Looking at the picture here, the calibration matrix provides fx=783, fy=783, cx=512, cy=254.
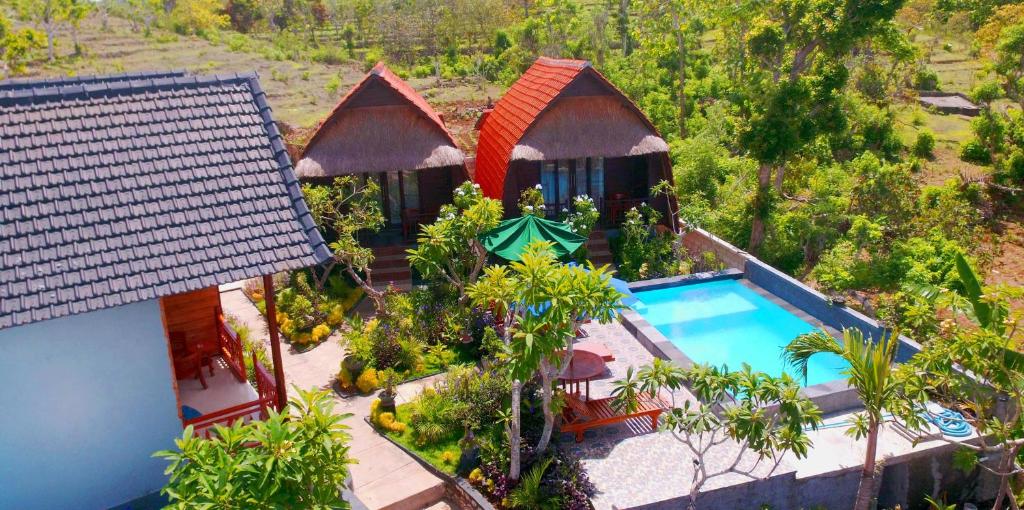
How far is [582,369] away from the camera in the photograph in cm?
1312

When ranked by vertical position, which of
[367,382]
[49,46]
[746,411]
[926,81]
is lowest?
[367,382]

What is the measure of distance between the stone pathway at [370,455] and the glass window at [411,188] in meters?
5.28

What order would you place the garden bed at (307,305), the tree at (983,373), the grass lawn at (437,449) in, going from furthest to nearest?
the garden bed at (307,305), the grass lawn at (437,449), the tree at (983,373)

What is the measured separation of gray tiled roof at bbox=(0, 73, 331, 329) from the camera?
824 cm

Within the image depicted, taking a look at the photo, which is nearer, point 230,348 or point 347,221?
point 230,348

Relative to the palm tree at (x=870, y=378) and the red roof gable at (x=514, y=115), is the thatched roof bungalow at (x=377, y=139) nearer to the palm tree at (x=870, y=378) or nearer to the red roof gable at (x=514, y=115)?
the red roof gable at (x=514, y=115)

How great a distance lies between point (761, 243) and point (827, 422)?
24.4ft

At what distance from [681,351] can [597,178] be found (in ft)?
21.9

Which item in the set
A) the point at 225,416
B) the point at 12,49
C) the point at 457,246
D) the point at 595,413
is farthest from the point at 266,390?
Answer: the point at 12,49

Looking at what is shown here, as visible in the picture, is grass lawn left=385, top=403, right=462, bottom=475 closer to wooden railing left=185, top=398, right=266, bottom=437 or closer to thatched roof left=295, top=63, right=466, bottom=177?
wooden railing left=185, top=398, right=266, bottom=437

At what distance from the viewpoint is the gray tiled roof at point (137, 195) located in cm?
824

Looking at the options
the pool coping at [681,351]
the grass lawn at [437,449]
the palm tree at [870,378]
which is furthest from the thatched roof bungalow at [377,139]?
the palm tree at [870,378]

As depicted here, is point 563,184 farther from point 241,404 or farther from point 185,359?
point 241,404

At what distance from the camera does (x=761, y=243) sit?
20.1 m
